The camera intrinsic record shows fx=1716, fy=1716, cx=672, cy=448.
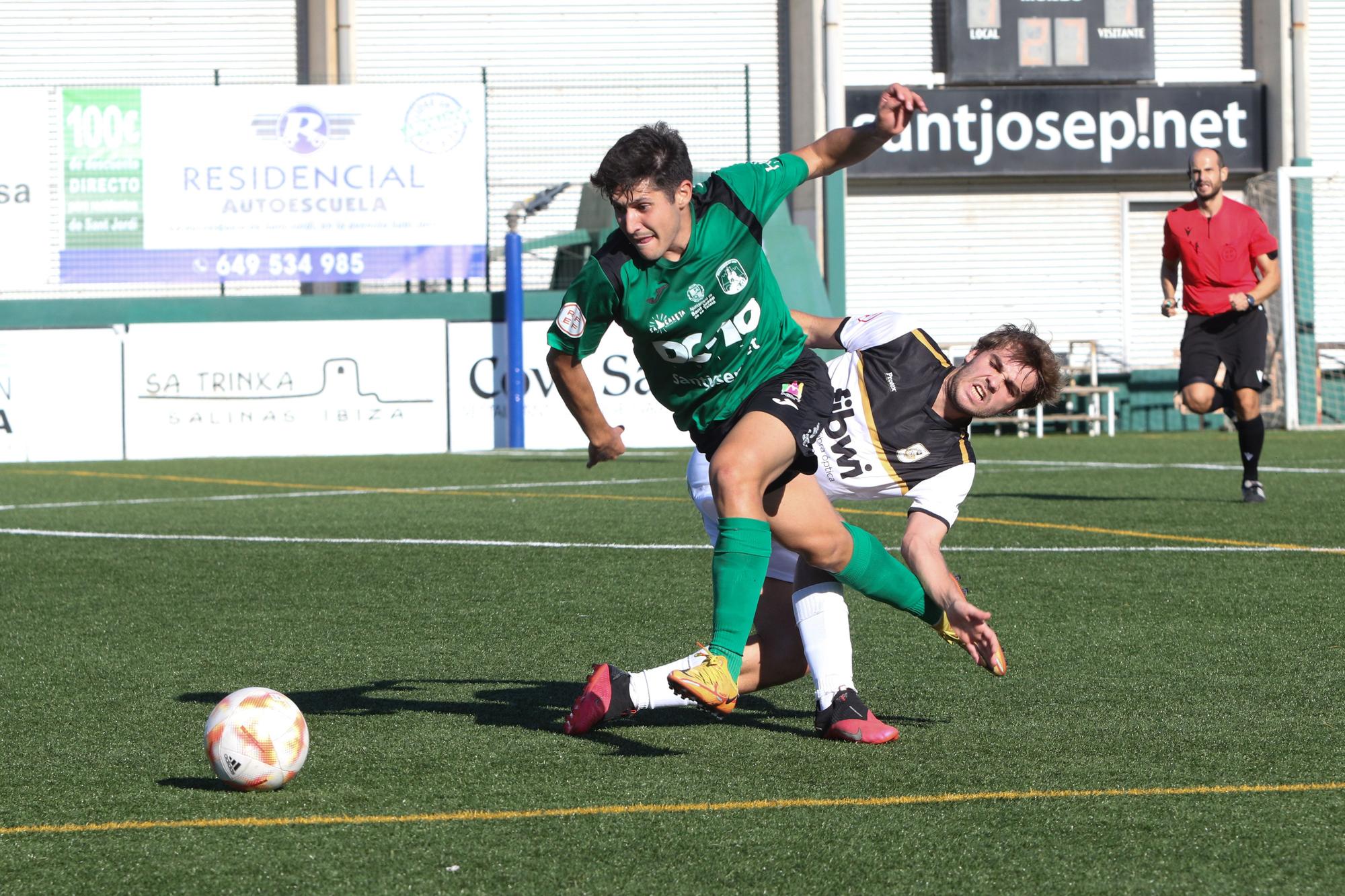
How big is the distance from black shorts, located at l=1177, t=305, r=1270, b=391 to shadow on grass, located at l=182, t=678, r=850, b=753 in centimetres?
607

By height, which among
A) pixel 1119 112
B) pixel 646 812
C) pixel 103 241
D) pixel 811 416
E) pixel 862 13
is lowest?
pixel 646 812

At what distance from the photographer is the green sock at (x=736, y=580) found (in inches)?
150

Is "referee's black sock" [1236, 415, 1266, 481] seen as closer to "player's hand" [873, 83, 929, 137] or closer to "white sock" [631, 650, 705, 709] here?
"player's hand" [873, 83, 929, 137]

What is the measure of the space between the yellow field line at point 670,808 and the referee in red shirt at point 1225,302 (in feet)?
22.1

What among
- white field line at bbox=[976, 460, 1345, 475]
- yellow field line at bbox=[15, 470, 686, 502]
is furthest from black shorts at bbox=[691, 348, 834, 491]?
Result: white field line at bbox=[976, 460, 1345, 475]

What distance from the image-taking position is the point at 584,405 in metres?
4.31

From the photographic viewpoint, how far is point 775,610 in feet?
14.3

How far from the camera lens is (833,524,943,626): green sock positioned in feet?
13.5

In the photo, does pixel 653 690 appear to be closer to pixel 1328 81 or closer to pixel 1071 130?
pixel 1071 130

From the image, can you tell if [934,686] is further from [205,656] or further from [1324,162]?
[1324,162]

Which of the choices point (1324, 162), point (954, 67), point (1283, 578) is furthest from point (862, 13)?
point (1283, 578)

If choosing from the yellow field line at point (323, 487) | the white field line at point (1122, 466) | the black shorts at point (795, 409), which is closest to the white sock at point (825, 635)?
the black shorts at point (795, 409)

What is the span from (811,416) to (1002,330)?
672 mm

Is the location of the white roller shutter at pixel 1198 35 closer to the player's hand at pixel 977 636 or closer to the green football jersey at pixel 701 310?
the green football jersey at pixel 701 310
